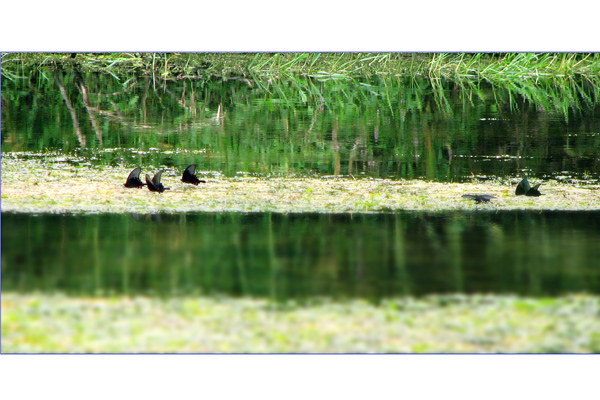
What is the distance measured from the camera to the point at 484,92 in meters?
5.90

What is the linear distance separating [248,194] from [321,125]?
111cm

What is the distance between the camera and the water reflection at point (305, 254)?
3902mm

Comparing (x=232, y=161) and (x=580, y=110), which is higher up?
(x=580, y=110)

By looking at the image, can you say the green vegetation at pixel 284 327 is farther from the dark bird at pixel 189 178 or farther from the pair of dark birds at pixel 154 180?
the dark bird at pixel 189 178

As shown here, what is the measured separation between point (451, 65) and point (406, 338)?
2720 millimetres

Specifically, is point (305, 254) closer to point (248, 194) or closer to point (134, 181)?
point (248, 194)

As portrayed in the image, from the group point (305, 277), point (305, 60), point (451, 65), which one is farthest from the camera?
point (451, 65)

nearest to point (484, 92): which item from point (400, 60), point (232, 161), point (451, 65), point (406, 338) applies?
point (451, 65)

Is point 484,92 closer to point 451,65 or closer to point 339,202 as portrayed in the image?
point 451,65

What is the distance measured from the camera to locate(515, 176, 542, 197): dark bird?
5184mm

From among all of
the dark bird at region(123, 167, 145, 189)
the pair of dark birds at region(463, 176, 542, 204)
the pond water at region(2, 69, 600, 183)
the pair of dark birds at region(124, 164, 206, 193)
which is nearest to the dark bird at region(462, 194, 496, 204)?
the pair of dark birds at region(463, 176, 542, 204)

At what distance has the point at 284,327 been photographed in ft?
11.8

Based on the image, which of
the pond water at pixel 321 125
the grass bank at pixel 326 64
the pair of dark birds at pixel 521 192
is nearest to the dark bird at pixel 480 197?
the pair of dark birds at pixel 521 192

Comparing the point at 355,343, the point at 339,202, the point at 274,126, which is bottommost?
the point at 355,343
